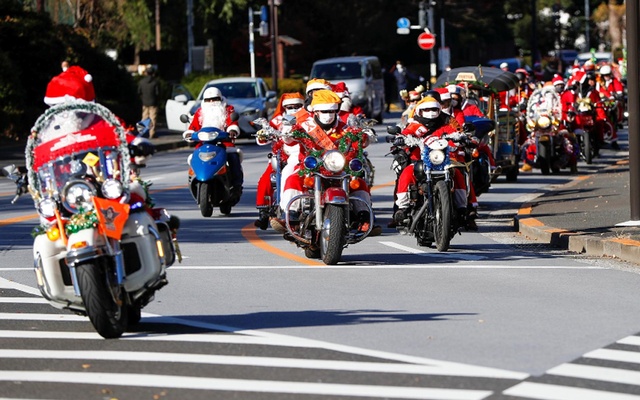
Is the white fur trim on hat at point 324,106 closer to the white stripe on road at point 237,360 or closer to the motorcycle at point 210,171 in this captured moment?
the white stripe on road at point 237,360

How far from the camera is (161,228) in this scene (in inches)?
432

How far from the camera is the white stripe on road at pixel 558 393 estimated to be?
8.38 m

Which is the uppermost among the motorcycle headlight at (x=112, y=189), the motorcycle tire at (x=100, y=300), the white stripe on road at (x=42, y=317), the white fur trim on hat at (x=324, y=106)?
the white fur trim on hat at (x=324, y=106)

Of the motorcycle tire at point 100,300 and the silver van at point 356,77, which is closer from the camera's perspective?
the motorcycle tire at point 100,300

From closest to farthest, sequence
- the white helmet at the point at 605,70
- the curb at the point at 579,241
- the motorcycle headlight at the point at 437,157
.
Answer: the curb at the point at 579,241
the motorcycle headlight at the point at 437,157
the white helmet at the point at 605,70

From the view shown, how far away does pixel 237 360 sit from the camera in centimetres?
969

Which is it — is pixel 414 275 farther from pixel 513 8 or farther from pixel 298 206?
pixel 513 8

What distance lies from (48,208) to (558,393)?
382 cm

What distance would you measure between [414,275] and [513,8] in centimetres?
9545

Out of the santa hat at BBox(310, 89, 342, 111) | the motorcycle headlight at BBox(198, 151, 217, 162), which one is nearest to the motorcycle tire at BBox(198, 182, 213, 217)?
the motorcycle headlight at BBox(198, 151, 217, 162)

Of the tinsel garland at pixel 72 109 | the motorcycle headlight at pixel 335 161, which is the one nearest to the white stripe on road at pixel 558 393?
the tinsel garland at pixel 72 109

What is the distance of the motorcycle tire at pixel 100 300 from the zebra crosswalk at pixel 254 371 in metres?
0.13

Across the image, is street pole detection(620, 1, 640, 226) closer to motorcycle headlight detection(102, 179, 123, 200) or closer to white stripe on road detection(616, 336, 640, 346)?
white stripe on road detection(616, 336, 640, 346)

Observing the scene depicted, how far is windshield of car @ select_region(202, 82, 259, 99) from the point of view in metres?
42.7
